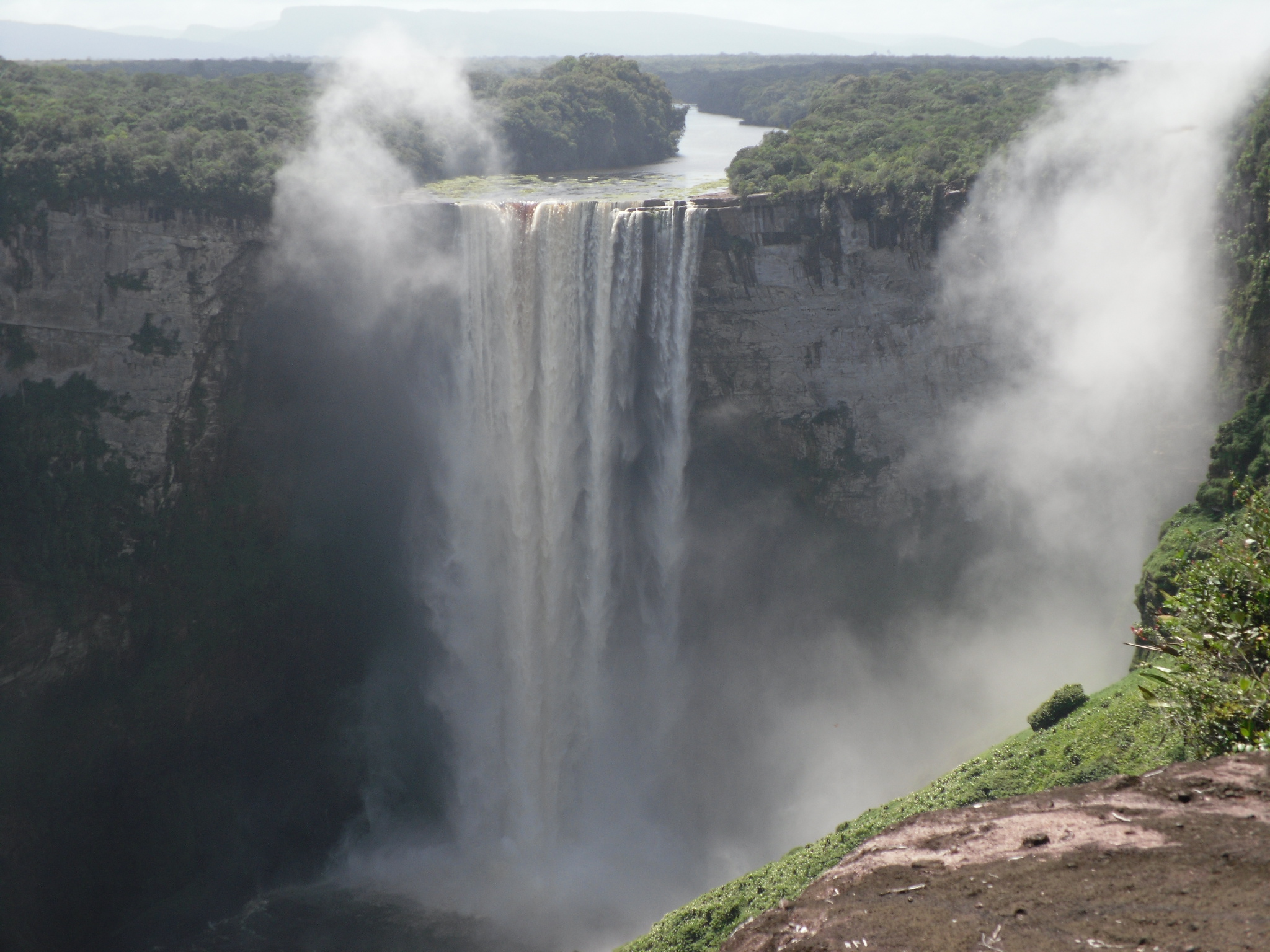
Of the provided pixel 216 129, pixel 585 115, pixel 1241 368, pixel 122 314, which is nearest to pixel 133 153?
pixel 122 314

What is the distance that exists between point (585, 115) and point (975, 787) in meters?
46.8

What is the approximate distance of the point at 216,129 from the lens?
41.4 m

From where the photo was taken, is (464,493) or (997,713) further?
(464,493)

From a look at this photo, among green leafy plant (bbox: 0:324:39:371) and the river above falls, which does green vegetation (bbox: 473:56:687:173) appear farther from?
green leafy plant (bbox: 0:324:39:371)

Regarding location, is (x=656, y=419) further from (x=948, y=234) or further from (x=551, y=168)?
(x=551, y=168)

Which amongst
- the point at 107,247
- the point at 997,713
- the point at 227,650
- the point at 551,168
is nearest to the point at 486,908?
the point at 227,650

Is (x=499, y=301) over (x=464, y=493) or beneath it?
over

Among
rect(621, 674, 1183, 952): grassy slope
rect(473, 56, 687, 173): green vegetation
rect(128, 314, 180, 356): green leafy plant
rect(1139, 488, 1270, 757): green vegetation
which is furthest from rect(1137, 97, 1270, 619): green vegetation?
rect(473, 56, 687, 173): green vegetation

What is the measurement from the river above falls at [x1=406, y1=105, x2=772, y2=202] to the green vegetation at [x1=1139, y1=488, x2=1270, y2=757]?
77.8 ft

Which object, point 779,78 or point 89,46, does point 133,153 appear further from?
point 89,46

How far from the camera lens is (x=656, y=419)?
118 ft

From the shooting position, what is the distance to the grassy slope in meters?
19.4

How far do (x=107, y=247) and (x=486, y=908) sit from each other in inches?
1015

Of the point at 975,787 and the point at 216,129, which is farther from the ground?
the point at 216,129
